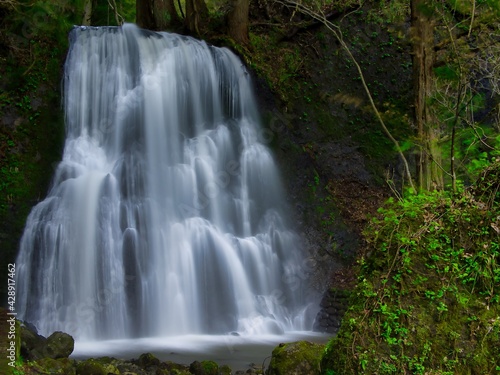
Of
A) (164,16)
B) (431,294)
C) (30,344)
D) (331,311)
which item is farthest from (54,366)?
(164,16)

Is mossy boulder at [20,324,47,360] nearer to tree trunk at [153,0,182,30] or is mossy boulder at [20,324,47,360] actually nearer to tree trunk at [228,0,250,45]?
tree trunk at [228,0,250,45]

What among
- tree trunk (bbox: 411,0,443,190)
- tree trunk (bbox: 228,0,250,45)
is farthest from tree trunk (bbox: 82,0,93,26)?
tree trunk (bbox: 411,0,443,190)

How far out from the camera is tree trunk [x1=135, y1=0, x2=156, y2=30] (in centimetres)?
1688

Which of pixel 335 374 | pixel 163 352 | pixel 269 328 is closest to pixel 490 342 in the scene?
pixel 335 374

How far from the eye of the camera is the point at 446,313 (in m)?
4.06

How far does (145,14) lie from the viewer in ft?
56.1

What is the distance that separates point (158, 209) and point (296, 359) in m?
6.22

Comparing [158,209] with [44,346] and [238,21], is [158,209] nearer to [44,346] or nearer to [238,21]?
[44,346]

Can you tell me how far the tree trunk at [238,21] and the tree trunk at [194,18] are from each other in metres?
0.89

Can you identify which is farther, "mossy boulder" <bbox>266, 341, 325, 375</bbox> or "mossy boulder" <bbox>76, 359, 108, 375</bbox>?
"mossy boulder" <bbox>76, 359, 108, 375</bbox>

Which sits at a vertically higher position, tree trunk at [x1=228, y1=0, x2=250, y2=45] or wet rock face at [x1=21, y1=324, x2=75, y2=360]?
tree trunk at [x1=228, y1=0, x2=250, y2=45]

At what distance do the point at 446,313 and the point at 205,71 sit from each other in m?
11.0

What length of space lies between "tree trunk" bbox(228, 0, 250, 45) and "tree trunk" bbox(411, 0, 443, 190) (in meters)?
6.70

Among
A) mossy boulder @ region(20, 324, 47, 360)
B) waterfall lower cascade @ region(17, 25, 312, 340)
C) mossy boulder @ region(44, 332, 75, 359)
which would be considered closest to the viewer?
mossy boulder @ region(20, 324, 47, 360)
